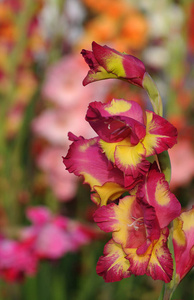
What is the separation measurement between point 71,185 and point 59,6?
0.37 metres

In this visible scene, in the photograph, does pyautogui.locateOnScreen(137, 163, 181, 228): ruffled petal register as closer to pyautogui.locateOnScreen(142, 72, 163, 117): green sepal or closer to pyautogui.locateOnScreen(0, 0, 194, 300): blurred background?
pyautogui.locateOnScreen(142, 72, 163, 117): green sepal

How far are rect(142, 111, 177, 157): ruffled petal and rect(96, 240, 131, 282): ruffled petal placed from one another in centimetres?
5

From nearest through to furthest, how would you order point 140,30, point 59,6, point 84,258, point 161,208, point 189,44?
1. point 161,208
2. point 59,6
3. point 84,258
4. point 189,44
5. point 140,30

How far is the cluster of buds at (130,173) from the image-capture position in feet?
0.89

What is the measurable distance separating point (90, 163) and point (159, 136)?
46 millimetres

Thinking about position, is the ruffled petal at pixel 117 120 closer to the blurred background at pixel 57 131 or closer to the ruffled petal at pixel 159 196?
the ruffled petal at pixel 159 196

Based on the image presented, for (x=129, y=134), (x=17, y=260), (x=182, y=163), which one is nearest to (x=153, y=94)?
(x=129, y=134)

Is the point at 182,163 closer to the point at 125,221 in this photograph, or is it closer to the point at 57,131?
the point at 57,131

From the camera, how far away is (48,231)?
2.82 feet

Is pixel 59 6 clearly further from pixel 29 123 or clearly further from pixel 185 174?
pixel 185 174

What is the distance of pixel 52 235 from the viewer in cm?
85

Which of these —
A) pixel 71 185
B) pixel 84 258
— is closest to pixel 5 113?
pixel 71 185

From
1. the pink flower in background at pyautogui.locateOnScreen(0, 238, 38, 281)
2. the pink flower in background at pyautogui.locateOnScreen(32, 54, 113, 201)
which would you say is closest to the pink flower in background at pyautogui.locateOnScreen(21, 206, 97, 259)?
the pink flower in background at pyautogui.locateOnScreen(0, 238, 38, 281)

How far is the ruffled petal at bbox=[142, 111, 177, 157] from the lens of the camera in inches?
10.5
